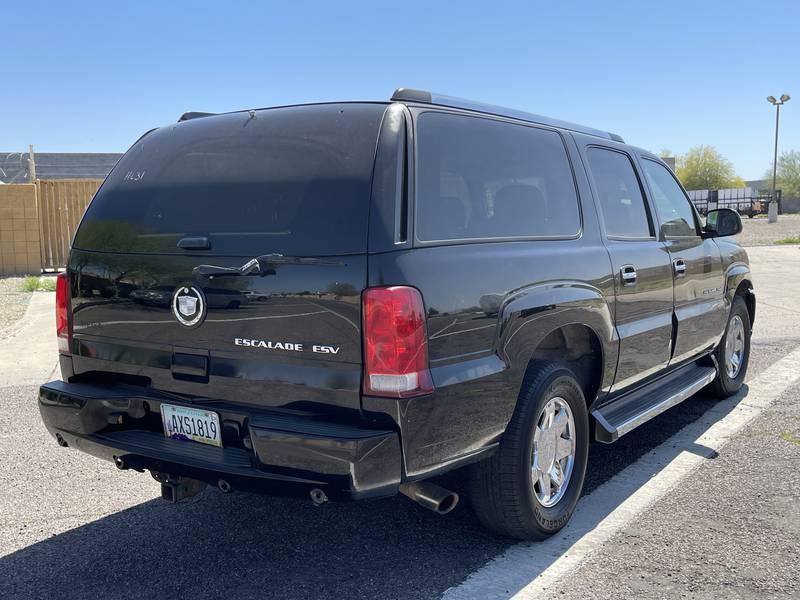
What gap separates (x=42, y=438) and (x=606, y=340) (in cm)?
381

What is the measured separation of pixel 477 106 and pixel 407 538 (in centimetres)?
207

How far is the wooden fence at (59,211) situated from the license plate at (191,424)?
12.9 meters

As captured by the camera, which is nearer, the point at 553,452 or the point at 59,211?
the point at 553,452

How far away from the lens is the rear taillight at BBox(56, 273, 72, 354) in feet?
11.9

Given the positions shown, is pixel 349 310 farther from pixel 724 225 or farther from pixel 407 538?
pixel 724 225

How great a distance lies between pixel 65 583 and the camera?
10.6 ft

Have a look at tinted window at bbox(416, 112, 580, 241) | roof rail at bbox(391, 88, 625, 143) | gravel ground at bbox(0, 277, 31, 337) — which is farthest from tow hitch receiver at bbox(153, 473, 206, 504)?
gravel ground at bbox(0, 277, 31, 337)

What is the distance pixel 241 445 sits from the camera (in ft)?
9.96

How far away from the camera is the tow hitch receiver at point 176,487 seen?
329cm

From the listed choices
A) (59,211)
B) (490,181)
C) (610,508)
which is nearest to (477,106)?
(490,181)

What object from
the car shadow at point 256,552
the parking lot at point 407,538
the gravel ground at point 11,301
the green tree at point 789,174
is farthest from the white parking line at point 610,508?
the green tree at point 789,174

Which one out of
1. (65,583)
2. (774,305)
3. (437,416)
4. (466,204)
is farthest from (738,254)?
(774,305)

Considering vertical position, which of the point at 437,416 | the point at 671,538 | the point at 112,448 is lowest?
the point at 671,538

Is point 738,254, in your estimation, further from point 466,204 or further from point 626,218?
point 466,204
